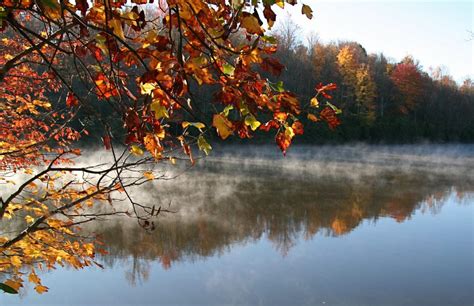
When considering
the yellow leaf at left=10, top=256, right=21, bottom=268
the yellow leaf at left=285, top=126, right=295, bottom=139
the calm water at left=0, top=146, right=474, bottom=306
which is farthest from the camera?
the calm water at left=0, top=146, right=474, bottom=306

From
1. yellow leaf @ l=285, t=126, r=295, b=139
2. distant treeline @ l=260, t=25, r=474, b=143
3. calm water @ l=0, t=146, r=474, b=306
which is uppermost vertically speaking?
distant treeline @ l=260, t=25, r=474, b=143

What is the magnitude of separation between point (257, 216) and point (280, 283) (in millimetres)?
4484

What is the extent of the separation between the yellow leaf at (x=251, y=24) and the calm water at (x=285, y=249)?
22.2 ft

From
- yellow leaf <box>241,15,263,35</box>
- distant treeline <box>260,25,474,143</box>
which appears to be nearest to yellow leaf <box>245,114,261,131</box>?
yellow leaf <box>241,15,263,35</box>

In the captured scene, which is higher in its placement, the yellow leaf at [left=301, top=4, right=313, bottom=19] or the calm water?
the yellow leaf at [left=301, top=4, right=313, bottom=19]

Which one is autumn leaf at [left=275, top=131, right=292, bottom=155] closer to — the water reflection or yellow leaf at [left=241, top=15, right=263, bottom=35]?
yellow leaf at [left=241, top=15, right=263, bottom=35]

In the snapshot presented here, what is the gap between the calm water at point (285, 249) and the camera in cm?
781

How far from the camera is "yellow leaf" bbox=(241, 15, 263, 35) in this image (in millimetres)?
1279

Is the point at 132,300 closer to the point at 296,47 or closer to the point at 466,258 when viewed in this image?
the point at 466,258

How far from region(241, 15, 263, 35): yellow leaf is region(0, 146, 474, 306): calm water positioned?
267 inches

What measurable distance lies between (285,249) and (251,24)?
922 cm

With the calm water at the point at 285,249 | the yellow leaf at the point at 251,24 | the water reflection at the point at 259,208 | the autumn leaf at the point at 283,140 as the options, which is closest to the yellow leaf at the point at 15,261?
the autumn leaf at the point at 283,140

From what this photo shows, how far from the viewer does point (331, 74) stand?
40312 millimetres

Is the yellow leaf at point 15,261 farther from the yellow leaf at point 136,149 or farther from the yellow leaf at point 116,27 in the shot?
the yellow leaf at point 116,27
